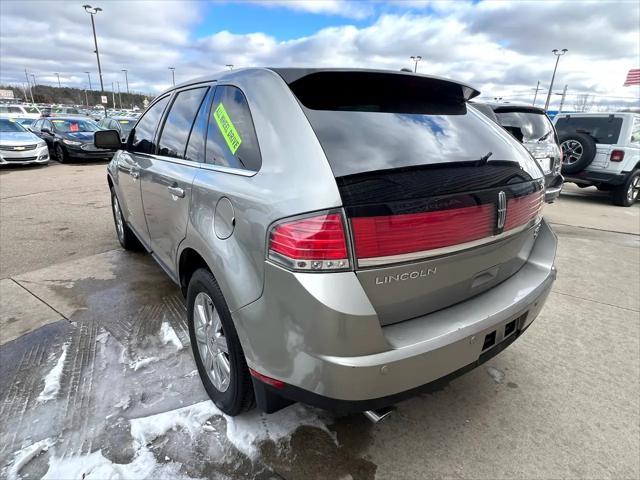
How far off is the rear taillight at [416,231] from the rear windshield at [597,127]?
29.0 feet

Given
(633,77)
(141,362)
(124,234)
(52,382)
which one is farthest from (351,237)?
(633,77)

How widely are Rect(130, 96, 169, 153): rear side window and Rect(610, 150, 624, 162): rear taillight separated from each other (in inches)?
357

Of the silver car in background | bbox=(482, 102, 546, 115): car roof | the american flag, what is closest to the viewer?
bbox=(482, 102, 546, 115): car roof

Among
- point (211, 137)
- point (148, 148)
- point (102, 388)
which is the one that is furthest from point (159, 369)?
point (148, 148)

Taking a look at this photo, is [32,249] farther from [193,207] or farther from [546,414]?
[546,414]

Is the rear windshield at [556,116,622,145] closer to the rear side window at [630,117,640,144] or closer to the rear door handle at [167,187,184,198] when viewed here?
the rear side window at [630,117,640,144]

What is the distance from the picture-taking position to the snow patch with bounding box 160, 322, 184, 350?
9.44 ft

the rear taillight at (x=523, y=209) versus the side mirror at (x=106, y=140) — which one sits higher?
the side mirror at (x=106, y=140)

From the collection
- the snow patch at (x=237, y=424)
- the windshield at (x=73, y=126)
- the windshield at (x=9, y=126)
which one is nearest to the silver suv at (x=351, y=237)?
the snow patch at (x=237, y=424)

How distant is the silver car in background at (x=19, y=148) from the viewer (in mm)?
11547

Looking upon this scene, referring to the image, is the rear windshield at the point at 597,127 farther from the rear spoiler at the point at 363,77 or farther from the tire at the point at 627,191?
the rear spoiler at the point at 363,77

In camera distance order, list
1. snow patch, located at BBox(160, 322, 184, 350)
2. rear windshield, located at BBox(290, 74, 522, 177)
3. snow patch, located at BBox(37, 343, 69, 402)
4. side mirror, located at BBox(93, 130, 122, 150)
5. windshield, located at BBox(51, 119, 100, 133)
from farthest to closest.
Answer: windshield, located at BBox(51, 119, 100, 133) < side mirror, located at BBox(93, 130, 122, 150) < snow patch, located at BBox(160, 322, 184, 350) < snow patch, located at BBox(37, 343, 69, 402) < rear windshield, located at BBox(290, 74, 522, 177)

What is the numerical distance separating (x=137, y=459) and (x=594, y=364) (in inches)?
114

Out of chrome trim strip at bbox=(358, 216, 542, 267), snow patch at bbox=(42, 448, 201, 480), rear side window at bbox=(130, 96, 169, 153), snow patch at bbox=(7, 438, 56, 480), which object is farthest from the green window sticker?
snow patch at bbox=(7, 438, 56, 480)
